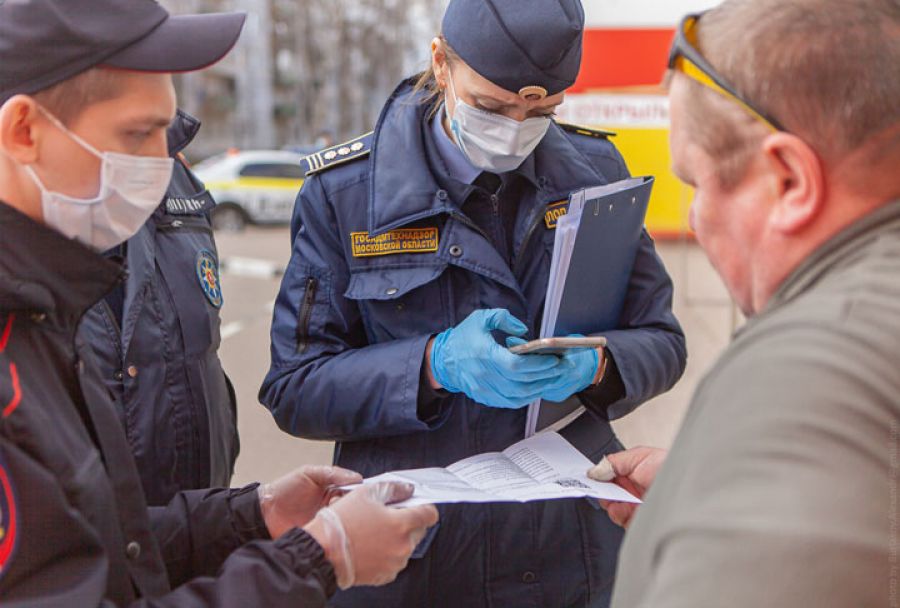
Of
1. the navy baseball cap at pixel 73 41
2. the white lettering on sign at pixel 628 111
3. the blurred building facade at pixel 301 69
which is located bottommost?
the blurred building facade at pixel 301 69

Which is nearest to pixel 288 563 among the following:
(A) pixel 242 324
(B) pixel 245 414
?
(B) pixel 245 414

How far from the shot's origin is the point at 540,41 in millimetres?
1853

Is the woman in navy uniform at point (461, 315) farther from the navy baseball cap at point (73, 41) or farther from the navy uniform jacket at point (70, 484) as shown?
the navy baseball cap at point (73, 41)

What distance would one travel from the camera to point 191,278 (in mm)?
2109

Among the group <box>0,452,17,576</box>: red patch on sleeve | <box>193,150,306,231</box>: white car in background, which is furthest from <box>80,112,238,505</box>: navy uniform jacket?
<box>193,150,306,231</box>: white car in background

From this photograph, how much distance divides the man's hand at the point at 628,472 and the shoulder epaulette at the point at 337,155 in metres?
0.86

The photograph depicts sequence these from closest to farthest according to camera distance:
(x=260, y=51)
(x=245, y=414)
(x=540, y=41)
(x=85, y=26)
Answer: (x=85, y=26)
(x=540, y=41)
(x=245, y=414)
(x=260, y=51)

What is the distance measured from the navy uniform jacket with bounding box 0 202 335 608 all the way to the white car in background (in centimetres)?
1614

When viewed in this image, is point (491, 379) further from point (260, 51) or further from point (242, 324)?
point (260, 51)

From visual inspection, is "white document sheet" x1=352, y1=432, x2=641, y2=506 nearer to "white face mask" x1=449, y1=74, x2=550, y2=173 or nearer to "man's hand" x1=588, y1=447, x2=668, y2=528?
"man's hand" x1=588, y1=447, x2=668, y2=528

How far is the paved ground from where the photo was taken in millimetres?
5512

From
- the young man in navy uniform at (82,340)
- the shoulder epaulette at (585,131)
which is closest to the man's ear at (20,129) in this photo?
the young man in navy uniform at (82,340)

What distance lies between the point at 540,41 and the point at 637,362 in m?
0.70

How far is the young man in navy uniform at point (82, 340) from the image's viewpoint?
1107mm
